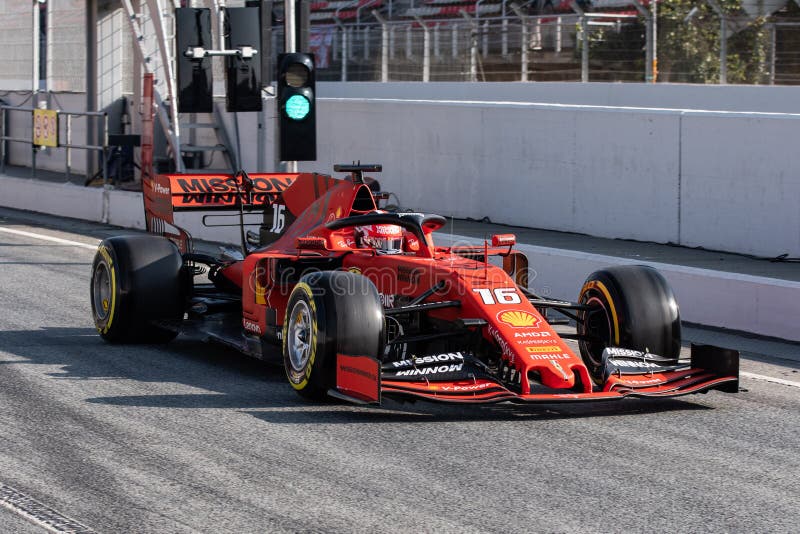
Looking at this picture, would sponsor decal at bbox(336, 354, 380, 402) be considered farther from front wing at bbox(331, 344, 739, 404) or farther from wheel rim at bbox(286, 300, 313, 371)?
wheel rim at bbox(286, 300, 313, 371)

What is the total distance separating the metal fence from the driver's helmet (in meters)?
13.1

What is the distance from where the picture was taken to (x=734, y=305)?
36.5ft

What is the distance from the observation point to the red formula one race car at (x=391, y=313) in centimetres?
750

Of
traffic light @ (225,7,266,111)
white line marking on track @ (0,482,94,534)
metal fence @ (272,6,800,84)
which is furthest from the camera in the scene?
metal fence @ (272,6,800,84)

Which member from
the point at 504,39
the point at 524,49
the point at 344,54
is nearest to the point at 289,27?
the point at 524,49

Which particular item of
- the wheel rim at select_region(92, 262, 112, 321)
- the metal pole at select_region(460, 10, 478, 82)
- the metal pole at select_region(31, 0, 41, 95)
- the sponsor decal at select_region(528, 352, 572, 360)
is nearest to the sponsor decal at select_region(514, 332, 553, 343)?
the sponsor decal at select_region(528, 352, 572, 360)

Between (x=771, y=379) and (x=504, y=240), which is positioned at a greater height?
(x=504, y=240)

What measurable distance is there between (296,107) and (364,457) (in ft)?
27.5

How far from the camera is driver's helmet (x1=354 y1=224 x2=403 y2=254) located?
28.8 ft

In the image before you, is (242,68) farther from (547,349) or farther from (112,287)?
(547,349)

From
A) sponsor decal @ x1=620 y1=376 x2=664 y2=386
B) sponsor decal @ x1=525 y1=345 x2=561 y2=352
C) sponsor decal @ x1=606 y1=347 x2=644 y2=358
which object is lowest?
sponsor decal @ x1=620 y1=376 x2=664 y2=386

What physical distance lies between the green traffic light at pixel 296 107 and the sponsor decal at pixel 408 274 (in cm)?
645

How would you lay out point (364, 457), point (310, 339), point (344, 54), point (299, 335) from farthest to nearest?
point (344, 54)
point (299, 335)
point (310, 339)
point (364, 457)

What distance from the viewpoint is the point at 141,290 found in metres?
9.71
